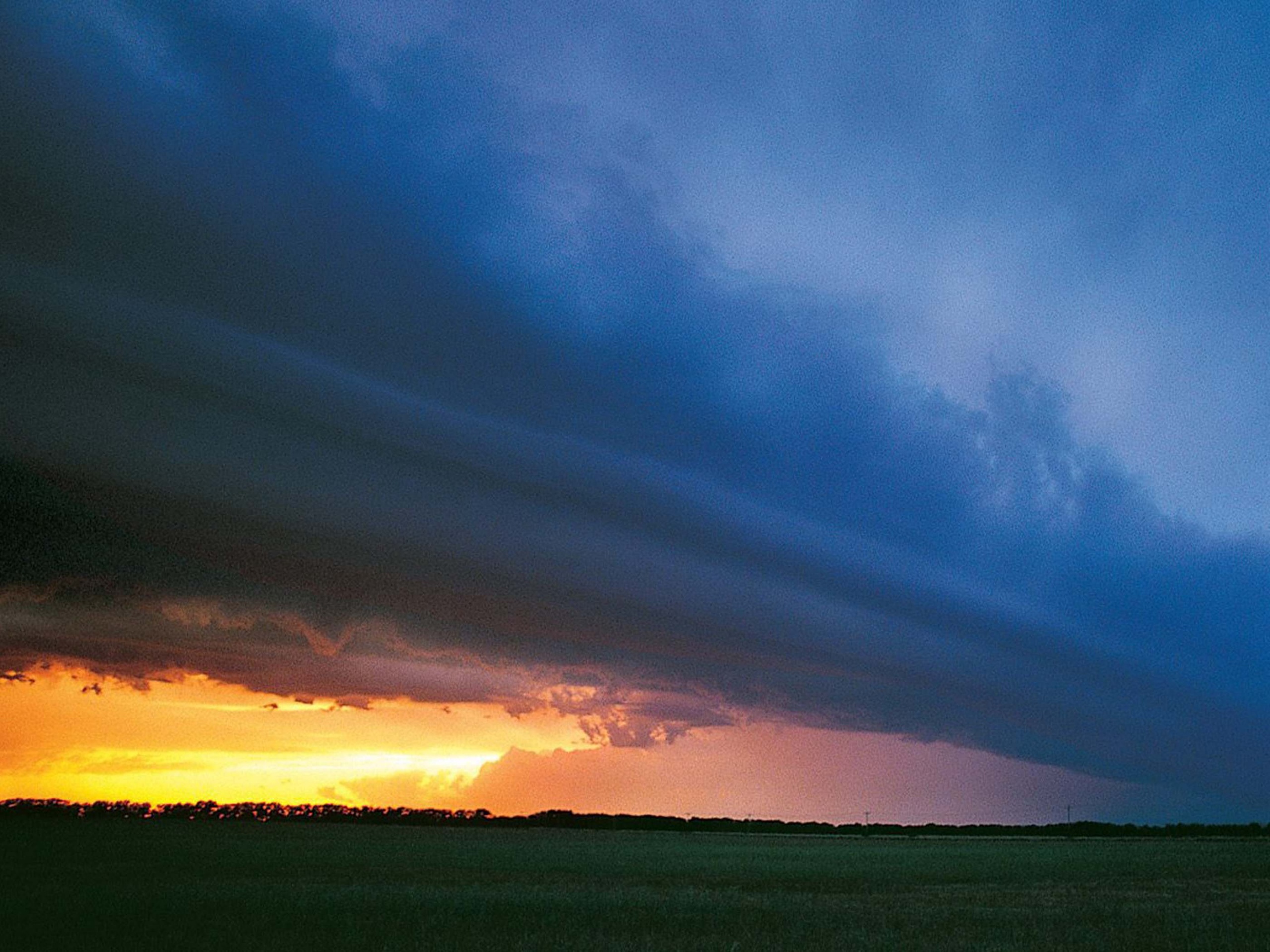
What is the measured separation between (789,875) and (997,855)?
127ft

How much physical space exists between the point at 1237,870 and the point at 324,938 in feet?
182

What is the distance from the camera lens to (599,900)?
36.5 meters

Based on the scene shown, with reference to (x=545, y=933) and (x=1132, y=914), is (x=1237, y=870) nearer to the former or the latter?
(x=1132, y=914)

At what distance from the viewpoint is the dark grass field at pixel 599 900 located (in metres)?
25.8

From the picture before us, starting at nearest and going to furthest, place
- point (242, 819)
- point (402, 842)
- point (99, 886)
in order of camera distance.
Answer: point (99, 886) → point (402, 842) → point (242, 819)

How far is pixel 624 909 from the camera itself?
33.8m

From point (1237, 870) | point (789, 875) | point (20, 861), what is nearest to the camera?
point (20, 861)

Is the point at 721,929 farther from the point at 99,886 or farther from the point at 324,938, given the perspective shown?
the point at 99,886

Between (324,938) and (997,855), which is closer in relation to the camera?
(324,938)

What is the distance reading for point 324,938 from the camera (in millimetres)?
25250

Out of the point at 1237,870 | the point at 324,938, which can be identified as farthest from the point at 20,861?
the point at 1237,870

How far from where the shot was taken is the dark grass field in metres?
25.8

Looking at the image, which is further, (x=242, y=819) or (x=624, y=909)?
(x=242, y=819)

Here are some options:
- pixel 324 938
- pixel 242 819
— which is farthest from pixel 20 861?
pixel 242 819
